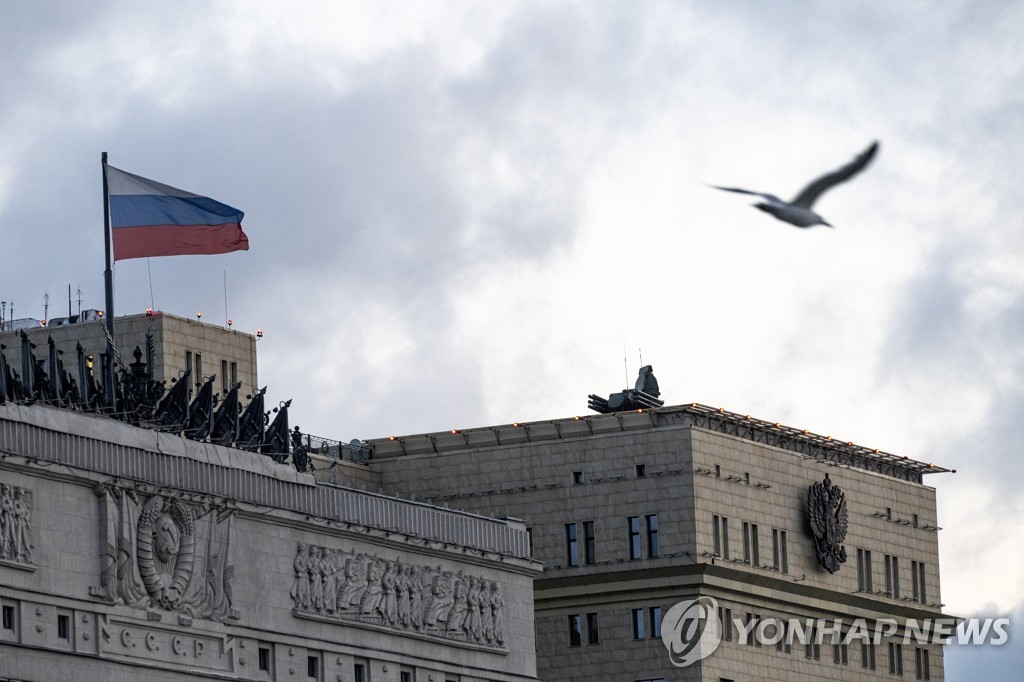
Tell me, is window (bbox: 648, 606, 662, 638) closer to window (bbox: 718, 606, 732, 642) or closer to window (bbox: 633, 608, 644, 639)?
window (bbox: 633, 608, 644, 639)

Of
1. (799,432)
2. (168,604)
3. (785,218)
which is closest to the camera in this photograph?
(785,218)

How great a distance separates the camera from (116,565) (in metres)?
91.1

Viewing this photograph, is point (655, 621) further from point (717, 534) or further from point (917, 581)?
point (917, 581)

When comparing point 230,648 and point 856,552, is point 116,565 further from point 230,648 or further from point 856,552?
point 856,552

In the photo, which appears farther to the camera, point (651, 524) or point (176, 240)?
point (651, 524)

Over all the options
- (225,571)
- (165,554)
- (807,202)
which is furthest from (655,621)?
(807,202)

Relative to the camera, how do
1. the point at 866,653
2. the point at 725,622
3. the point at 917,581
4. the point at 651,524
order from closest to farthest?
the point at 651,524
the point at 725,622
the point at 866,653
the point at 917,581

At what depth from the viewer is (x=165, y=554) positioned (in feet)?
307

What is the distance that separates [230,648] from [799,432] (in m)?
45.1

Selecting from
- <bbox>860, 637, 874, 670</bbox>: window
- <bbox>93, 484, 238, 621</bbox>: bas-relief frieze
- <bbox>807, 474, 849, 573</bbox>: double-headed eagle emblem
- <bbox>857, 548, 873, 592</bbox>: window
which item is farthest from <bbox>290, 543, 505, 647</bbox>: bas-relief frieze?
<bbox>860, 637, 874, 670</bbox>: window

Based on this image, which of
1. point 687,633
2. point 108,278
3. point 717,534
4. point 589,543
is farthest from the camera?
point 589,543

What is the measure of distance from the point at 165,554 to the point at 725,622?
1543 inches

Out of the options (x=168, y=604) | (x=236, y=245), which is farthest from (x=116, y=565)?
(x=236, y=245)

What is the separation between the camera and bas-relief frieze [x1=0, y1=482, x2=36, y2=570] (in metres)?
87.0
